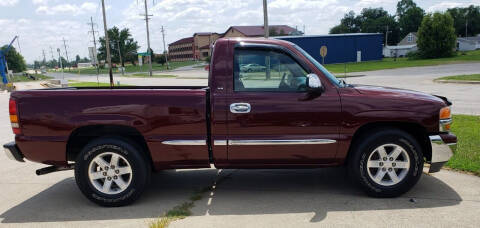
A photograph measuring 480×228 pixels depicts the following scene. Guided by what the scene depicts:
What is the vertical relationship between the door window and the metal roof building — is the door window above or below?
below

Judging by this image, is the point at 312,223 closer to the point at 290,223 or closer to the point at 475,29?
the point at 290,223

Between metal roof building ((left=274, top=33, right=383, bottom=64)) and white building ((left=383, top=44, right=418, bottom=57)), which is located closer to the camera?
metal roof building ((left=274, top=33, right=383, bottom=64))

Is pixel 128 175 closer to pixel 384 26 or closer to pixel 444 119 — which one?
pixel 444 119

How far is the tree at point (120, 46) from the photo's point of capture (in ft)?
375

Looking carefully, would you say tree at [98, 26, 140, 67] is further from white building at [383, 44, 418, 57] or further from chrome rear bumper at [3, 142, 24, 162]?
chrome rear bumper at [3, 142, 24, 162]

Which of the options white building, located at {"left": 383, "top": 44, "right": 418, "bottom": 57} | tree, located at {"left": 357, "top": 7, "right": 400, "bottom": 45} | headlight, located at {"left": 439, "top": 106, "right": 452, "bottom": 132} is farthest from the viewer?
tree, located at {"left": 357, "top": 7, "right": 400, "bottom": 45}

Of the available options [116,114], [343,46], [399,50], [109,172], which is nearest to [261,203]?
[109,172]

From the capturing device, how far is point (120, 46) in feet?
384

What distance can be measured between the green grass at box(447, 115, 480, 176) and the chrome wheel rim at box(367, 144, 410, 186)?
1.44 metres

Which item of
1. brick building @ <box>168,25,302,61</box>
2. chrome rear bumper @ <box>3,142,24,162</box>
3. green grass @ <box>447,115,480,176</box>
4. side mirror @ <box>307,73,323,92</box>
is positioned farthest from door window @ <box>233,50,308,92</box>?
brick building @ <box>168,25,302,61</box>

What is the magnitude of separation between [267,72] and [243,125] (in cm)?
65

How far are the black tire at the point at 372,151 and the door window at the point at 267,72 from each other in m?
0.93

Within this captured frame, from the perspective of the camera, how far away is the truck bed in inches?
153

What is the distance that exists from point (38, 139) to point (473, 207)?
15.4 ft
